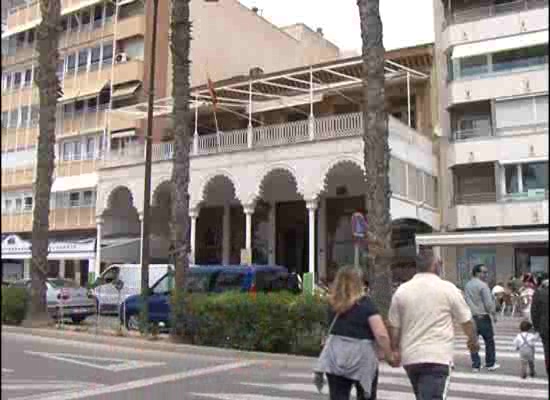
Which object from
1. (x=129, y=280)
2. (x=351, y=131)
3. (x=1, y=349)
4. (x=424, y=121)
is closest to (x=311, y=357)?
(x=1, y=349)

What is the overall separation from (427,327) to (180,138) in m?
12.2

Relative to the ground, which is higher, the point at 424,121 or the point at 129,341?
the point at 424,121

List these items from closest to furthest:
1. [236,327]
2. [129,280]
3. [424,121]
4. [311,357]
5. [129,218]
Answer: [311,357]
[236,327]
[129,280]
[424,121]
[129,218]

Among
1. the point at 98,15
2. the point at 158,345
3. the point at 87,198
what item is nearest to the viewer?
the point at 158,345

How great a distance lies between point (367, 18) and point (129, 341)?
8.57 m

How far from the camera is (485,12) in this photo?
104 feet

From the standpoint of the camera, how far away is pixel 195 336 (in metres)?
15.0

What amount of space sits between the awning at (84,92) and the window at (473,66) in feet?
67.5

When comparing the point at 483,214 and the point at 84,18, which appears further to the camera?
the point at 84,18

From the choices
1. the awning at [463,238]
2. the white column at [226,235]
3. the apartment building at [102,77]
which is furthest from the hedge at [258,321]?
the apartment building at [102,77]

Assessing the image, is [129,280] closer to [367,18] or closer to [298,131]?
[298,131]

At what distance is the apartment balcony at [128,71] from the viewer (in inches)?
1586

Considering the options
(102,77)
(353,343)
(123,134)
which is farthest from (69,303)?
(102,77)

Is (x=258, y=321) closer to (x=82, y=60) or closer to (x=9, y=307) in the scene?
(x=9, y=307)
